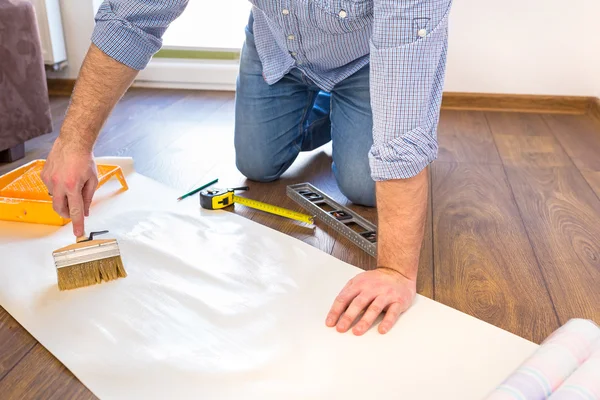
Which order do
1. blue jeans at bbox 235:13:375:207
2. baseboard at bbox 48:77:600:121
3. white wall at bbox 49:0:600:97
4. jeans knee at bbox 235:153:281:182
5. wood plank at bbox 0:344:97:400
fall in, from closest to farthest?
wood plank at bbox 0:344:97:400, blue jeans at bbox 235:13:375:207, jeans knee at bbox 235:153:281:182, white wall at bbox 49:0:600:97, baseboard at bbox 48:77:600:121

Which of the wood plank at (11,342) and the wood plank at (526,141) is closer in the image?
the wood plank at (11,342)

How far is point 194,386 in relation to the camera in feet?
3.00

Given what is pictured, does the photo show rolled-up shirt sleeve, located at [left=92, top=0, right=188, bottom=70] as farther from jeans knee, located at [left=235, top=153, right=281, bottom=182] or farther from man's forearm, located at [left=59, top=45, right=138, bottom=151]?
jeans knee, located at [left=235, top=153, right=281, bottom=182]

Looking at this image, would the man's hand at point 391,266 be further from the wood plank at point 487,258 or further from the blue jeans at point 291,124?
the blue jeans at point 291,124

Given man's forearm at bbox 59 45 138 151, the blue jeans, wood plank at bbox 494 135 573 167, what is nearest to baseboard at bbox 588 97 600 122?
wood plank at bbox 494 135 573 167

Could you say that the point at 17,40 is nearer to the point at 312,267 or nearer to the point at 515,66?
the point at 312,267

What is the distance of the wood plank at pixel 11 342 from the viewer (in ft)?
3.26

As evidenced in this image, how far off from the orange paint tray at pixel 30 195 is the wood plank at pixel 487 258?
857 millimetres

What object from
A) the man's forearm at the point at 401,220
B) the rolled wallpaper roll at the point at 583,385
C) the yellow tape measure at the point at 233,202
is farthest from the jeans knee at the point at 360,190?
the rolled wallpaper roll at the point at 583,385

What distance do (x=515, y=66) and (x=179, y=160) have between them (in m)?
1.59

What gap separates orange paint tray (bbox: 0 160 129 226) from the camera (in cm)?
140

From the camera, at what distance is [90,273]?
1.15 meters

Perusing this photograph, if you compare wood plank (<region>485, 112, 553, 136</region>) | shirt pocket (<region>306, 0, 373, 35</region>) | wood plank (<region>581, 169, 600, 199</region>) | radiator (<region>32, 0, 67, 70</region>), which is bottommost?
wood plank (<region>581, 169, 600, 199</region>)

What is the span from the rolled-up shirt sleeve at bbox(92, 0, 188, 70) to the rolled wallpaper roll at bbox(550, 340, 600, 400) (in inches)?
38.0
